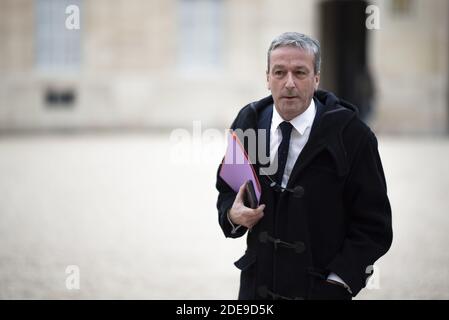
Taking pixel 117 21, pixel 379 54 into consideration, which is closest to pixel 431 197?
pixel 379 54

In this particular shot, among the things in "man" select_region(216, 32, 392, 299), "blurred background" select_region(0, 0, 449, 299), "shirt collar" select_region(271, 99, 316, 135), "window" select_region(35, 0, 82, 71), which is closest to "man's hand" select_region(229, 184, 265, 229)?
"man" select_region(216, 32, 392, 299)

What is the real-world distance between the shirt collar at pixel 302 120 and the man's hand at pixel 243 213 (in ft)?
0.88

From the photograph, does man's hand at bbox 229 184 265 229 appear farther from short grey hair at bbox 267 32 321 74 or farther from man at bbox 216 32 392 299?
short grey hair at bbox 267 32 321 74

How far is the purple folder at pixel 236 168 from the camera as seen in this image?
2.41 m

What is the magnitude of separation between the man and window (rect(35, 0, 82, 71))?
54.9 ft

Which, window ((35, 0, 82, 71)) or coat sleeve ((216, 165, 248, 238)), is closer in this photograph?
coat sleeve ((216, 165, 248, 238))

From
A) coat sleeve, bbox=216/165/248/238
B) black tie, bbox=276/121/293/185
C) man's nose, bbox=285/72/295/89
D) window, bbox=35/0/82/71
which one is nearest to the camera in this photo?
man's nose, bbox=285/72/295/89

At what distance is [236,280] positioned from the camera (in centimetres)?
537

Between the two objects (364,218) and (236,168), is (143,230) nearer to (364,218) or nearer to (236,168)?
(236,168)

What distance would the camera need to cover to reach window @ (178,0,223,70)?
1875 centimetres

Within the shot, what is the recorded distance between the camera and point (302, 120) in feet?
8.04

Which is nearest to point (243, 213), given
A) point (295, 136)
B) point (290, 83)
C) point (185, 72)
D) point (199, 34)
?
point (295, 136)

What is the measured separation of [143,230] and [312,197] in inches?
188

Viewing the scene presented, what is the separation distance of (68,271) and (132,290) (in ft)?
2.21
